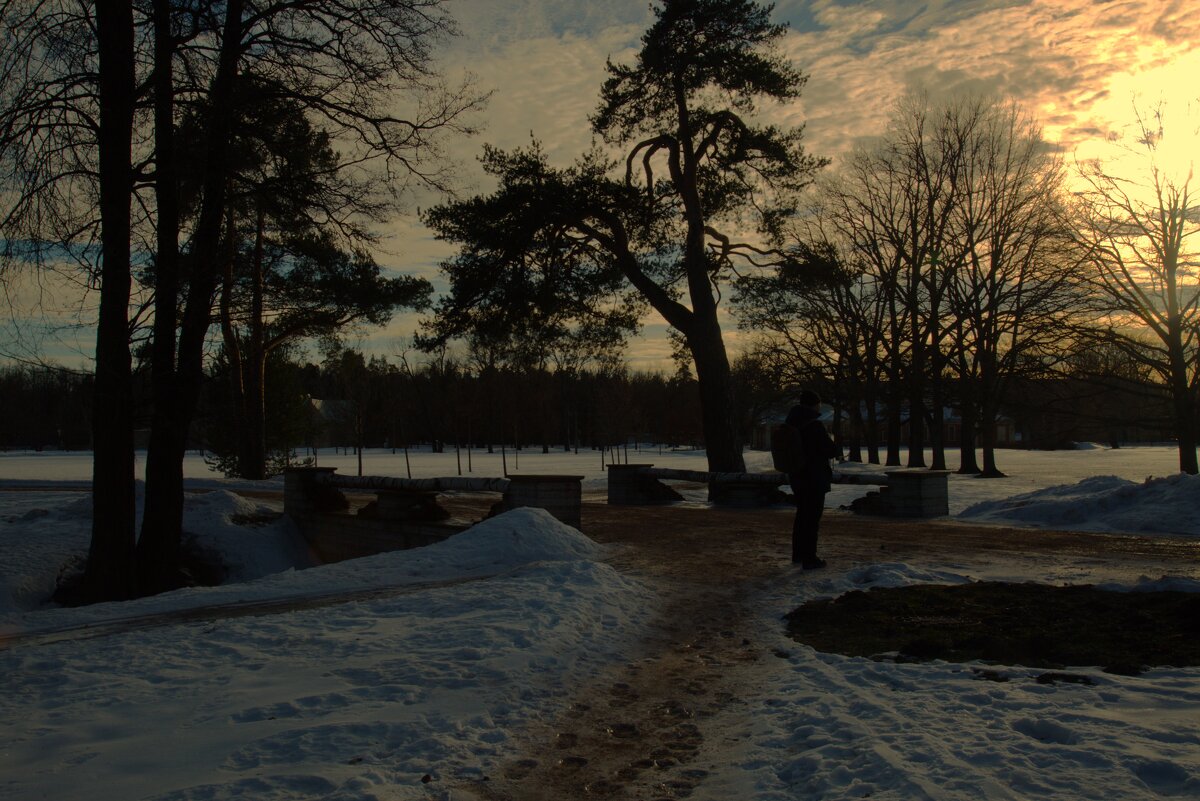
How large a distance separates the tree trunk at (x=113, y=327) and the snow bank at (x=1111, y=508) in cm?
1277

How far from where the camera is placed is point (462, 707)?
455 cm

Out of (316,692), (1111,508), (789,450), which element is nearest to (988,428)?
(1111,508)

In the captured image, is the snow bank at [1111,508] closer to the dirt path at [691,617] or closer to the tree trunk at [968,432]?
the dirt path at [691,617]

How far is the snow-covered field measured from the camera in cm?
350

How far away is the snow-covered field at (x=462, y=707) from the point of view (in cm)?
350

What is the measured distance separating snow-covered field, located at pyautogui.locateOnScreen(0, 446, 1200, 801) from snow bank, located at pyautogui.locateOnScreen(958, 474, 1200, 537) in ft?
17.8

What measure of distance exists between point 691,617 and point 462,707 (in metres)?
3.03

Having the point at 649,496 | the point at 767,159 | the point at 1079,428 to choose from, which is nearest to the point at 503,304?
the point at 649,496

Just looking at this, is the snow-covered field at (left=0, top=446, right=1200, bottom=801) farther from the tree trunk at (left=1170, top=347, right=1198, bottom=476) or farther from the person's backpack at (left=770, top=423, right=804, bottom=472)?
the tree trunk at (left=1170, top=347, right=1198, bottom=476)

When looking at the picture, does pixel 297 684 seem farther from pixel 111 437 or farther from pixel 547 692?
pixel 111 437

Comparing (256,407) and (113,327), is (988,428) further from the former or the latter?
(113,327)

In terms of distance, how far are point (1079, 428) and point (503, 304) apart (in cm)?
1948

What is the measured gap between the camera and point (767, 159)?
2103 centimetres

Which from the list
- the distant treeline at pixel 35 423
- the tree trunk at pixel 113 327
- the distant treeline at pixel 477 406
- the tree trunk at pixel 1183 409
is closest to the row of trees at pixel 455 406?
the distant treeline at pixel 477 406
